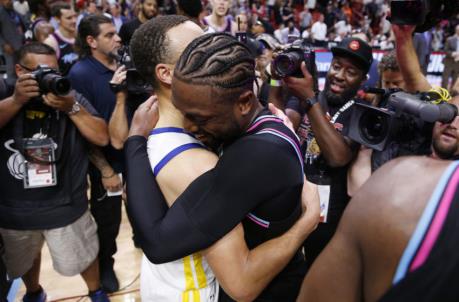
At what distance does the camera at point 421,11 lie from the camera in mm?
1615

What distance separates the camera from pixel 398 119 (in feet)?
4.93

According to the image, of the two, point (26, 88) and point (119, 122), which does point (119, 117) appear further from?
point (26, 88)

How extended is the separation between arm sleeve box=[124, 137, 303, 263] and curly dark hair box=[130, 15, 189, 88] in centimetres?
46

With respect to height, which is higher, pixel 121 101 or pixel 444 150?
pixel 444 150

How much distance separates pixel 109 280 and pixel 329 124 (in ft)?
6.14

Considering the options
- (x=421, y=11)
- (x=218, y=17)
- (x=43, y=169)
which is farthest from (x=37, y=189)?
(x=218, y=17)

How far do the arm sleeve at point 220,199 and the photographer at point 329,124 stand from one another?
0.92m

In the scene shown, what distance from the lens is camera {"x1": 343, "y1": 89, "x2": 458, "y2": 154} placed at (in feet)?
4.17

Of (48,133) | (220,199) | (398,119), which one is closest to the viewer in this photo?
(220,199)

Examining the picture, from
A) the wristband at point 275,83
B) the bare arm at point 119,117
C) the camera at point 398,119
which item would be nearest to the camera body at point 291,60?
the wristband at point 275,83

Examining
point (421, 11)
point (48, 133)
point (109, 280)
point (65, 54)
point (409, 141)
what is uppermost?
point (421, 11)

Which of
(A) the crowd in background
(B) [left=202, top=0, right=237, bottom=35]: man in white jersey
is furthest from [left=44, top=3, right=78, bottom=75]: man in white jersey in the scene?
(B) [left=202, top=0, right=237, bottom=35]: man in white jersey

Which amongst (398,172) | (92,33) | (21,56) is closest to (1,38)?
(92,33)

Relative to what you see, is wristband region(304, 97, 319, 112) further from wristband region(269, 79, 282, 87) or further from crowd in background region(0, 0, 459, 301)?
wristband region(269, 79, 282, 87)
